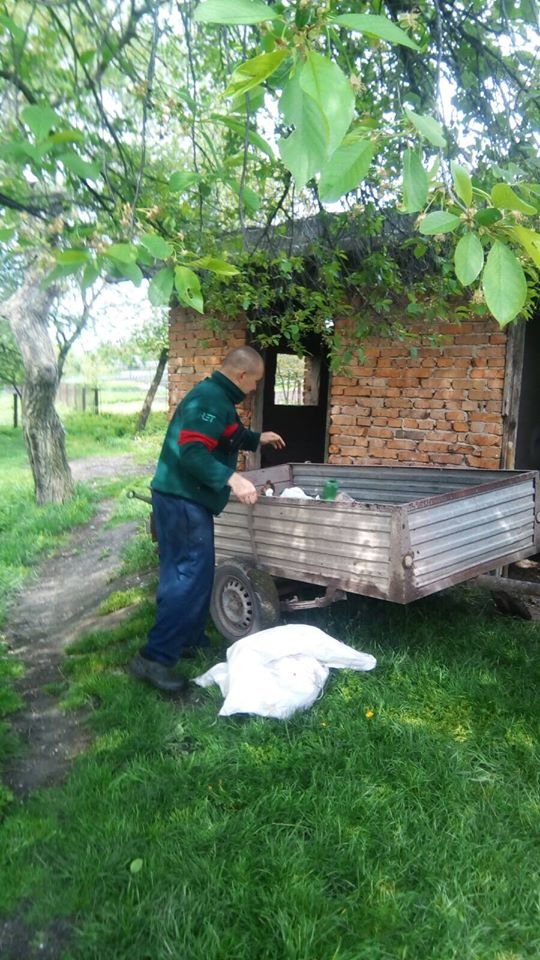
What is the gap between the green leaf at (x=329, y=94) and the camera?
41.6 inches

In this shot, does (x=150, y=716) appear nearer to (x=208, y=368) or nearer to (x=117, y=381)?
(x=208, y=368)

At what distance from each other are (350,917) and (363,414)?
488cm

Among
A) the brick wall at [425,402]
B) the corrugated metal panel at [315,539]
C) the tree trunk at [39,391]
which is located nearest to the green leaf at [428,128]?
the corrugated metal panel at [315,539]

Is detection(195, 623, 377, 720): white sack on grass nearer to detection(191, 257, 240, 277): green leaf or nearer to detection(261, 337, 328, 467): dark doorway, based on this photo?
detection(191, 257, 240, 277): green leaf

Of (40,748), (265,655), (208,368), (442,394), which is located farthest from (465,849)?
(208,368)

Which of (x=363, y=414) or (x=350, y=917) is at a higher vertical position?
(x=363, y=414)

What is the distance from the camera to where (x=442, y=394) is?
6.31m

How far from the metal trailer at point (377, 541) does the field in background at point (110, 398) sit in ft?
73.6

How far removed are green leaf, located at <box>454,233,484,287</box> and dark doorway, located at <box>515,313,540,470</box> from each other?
6323mm

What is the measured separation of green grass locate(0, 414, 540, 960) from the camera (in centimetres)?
246

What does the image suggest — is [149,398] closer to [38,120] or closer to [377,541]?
[377,541]

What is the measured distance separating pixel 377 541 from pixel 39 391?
27.6 ft

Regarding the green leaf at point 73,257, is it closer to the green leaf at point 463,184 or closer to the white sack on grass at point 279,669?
the green leaf at point 463,184

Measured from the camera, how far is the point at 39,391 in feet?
35.8
